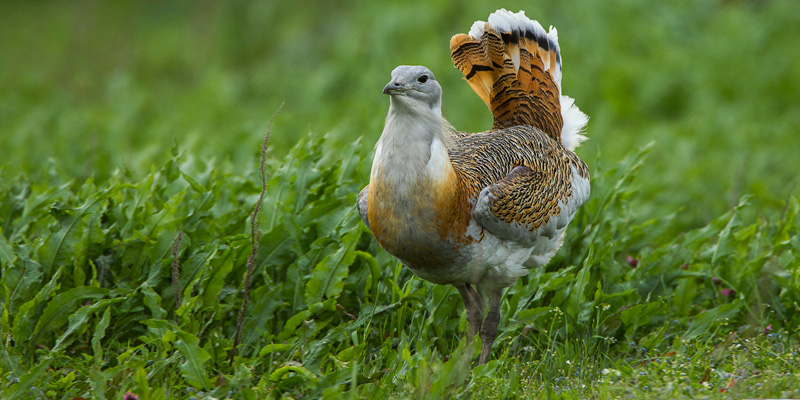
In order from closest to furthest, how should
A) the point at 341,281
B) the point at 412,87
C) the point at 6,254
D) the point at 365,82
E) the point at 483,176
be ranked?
the point at 412,87 < the point at 483,176 < the point at 6,254 < the point at 341,281 < the point at 365,82

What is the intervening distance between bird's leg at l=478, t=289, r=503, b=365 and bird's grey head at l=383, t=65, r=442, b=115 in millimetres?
969

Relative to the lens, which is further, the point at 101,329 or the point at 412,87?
the point at 101,329

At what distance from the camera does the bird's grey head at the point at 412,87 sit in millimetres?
3100

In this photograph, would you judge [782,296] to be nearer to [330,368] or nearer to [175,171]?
[330,368]

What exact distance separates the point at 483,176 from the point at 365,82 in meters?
4.64

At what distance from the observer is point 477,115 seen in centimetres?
764

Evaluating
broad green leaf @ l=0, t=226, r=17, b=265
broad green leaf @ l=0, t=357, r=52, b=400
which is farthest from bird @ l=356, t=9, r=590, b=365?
broad green leaf @ l=0, t=226, r=17, b=265

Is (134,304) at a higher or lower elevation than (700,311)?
lower

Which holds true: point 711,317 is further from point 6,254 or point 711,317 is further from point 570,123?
point 6,254

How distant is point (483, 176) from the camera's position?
3.59 metres

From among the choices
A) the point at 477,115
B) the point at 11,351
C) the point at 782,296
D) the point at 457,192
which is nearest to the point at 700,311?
A: the point at 782,296

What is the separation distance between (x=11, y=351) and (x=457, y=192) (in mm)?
2023


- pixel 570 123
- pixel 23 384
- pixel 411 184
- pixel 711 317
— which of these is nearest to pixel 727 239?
pixel 711 317

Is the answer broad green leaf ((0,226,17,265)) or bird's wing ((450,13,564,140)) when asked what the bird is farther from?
broad green leaf ((0,226,17,265))
